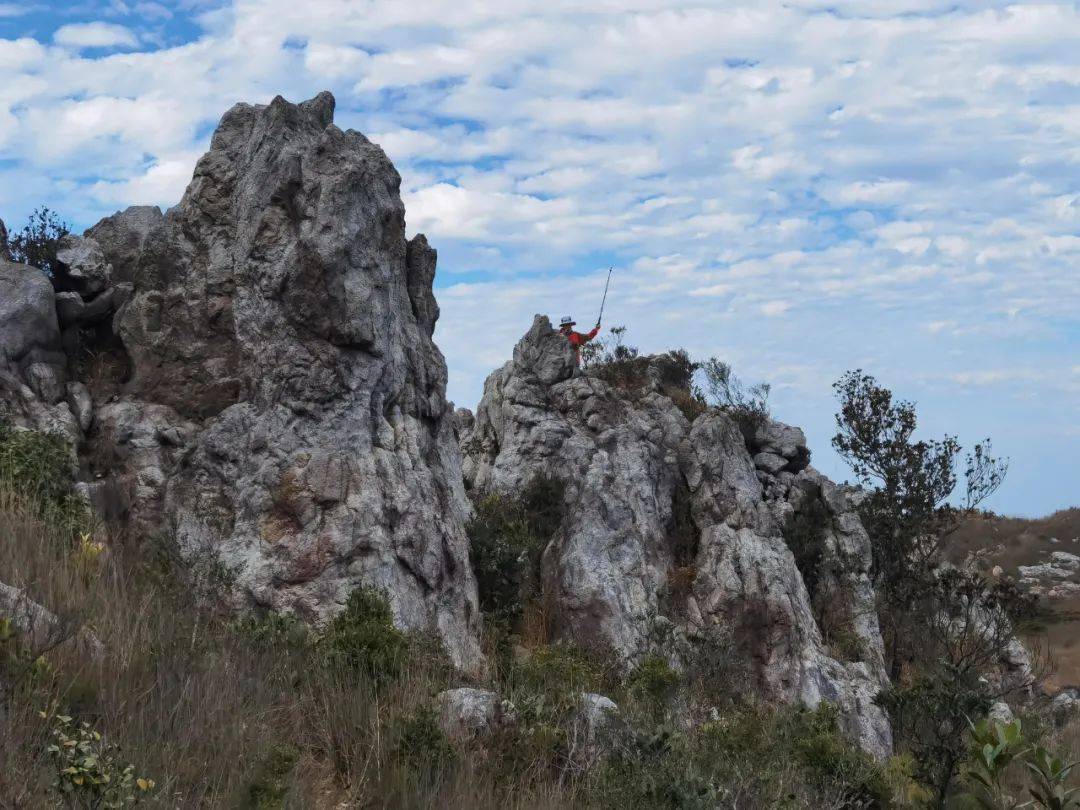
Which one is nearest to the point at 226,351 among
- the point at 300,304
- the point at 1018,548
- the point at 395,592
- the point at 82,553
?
the point at 300,304

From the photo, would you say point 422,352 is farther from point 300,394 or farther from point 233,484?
point 233,484

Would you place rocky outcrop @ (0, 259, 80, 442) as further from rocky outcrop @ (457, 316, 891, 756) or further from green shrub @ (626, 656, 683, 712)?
rocky outcrop @ (457, 316, 891, 756)

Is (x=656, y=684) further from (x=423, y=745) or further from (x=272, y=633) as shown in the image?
(x=272, y=633)

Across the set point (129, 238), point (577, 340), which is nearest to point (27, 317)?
point (129, 238)

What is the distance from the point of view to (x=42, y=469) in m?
9.66

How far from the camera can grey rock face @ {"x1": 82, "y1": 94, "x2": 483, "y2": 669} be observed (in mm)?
11352

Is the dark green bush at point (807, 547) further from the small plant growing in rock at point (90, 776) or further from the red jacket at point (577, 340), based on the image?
the small plant growing in rock at point (90, 776)

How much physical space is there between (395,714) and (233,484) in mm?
6188

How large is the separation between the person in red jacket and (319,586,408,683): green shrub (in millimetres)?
12117

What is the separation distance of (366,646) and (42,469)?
171 inches

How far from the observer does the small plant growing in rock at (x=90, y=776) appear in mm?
4156

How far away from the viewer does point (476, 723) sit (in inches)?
262

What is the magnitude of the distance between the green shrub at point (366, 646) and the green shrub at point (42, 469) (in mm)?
2726

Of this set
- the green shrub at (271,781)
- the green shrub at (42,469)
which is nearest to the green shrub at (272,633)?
the green shrub at (271,781)
